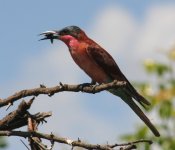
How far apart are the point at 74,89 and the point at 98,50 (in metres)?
2.98

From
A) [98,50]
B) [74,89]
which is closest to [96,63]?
[98,50]

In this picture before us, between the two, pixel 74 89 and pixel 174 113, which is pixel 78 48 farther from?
pixel 174 113

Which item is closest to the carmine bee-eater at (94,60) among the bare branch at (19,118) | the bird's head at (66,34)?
the bird's head at (66,34)

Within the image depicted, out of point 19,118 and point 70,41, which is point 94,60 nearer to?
point 70,41

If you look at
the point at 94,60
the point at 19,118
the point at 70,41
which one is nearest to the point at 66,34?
the point at 70,41

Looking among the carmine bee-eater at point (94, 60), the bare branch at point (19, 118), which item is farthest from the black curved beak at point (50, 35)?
the bare branch at point (19, 118)

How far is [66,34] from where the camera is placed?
8109 millimetres

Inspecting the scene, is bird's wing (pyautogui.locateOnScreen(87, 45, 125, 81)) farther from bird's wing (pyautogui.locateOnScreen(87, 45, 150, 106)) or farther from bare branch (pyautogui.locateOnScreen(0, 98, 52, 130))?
bare branch (pyautogui.locateOnScreen(0, 98, 52, 130))

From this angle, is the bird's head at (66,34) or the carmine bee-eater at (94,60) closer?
the bird's head at (66,34)

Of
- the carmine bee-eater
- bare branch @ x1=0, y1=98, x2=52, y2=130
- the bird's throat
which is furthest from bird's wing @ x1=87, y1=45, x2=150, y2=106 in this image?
bare branch @ x1=0, y1=98, x2=52, y2=130

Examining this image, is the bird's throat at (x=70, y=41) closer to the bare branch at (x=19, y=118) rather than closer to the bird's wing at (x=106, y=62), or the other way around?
the bird's wing at (x=106, y=62)

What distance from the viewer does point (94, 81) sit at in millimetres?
7965

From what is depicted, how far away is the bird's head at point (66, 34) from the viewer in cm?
757

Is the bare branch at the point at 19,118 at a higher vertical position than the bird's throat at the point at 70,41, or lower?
lower
